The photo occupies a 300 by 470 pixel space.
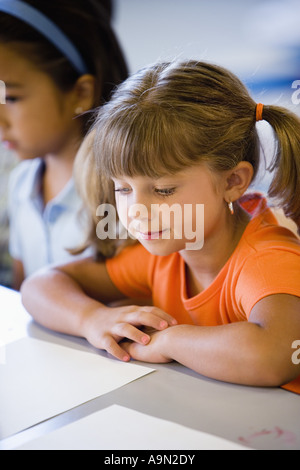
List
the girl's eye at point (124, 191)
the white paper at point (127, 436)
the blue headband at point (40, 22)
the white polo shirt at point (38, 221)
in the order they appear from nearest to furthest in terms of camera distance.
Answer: the white paper at point (127, 436), the girl's eye at point (124, 191), the blue headband at point (40, 22), the white polo shirt at point (38, 221)

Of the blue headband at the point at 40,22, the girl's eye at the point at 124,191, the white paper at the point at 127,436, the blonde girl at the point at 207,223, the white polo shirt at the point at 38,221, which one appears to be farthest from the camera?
the white polo shirt at the point at 38,221

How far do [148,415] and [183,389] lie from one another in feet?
0.24

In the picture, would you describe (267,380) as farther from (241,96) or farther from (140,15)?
(140,15)

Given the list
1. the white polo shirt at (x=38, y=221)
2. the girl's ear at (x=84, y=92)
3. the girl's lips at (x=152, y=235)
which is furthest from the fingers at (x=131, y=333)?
the girl's ear at (x=84, y=92)

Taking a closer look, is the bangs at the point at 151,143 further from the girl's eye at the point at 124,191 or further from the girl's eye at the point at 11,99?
the girl's eye at the point at 11,99

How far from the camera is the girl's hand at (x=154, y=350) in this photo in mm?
712

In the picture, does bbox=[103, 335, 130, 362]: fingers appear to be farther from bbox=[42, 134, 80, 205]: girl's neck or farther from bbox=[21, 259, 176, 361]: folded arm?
bbox=[42, 134, 80, 205]: girl's neck

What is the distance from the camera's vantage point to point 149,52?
5.45ft

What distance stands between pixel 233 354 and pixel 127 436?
0.53 feet

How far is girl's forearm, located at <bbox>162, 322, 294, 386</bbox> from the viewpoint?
0.63 meters

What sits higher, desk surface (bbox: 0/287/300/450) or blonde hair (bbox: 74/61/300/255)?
blonde hair (bbox: 74/61/300/255)

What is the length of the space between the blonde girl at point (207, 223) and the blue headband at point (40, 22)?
0.52 meters

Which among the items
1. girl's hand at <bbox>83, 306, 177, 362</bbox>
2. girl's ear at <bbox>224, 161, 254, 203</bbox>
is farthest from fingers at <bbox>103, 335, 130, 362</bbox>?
girl's ear at <bbox>224, 161, 254, 203</bbox>

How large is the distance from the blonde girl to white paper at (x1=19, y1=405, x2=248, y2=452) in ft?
0.37
